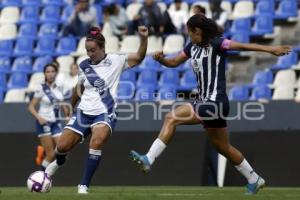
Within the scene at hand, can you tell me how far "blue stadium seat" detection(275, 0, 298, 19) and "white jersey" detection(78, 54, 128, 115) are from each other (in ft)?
29.9

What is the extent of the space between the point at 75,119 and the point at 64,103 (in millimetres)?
5337

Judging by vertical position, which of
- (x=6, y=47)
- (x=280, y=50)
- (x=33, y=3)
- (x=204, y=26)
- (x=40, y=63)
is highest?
(x=33, y=3)

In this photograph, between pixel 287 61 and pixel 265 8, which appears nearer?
pixel 287 61

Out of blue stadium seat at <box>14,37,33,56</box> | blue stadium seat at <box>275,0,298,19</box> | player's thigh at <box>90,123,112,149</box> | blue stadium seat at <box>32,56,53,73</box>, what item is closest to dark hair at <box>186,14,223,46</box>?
player's thigh at <box>90,123,112,149</box>

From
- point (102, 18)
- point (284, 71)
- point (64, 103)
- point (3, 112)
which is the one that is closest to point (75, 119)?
point (64, 103)

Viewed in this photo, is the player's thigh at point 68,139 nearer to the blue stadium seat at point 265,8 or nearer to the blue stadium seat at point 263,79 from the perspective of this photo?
the blue stadium seat at point 263,79

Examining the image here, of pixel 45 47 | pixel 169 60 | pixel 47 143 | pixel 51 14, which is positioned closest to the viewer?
pixel 169 60

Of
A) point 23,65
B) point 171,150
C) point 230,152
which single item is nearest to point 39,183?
point 230,152

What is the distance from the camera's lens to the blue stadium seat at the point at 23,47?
24578 millimetres

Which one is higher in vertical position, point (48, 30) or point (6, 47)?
point (48, 30)

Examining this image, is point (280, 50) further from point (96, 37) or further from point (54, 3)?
point (54, 3)

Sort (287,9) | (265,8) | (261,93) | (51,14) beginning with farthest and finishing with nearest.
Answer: (51,14) → (265,8) → (287,9) → (261,93)

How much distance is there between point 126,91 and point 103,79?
7.58 metres

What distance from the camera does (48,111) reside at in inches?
755
